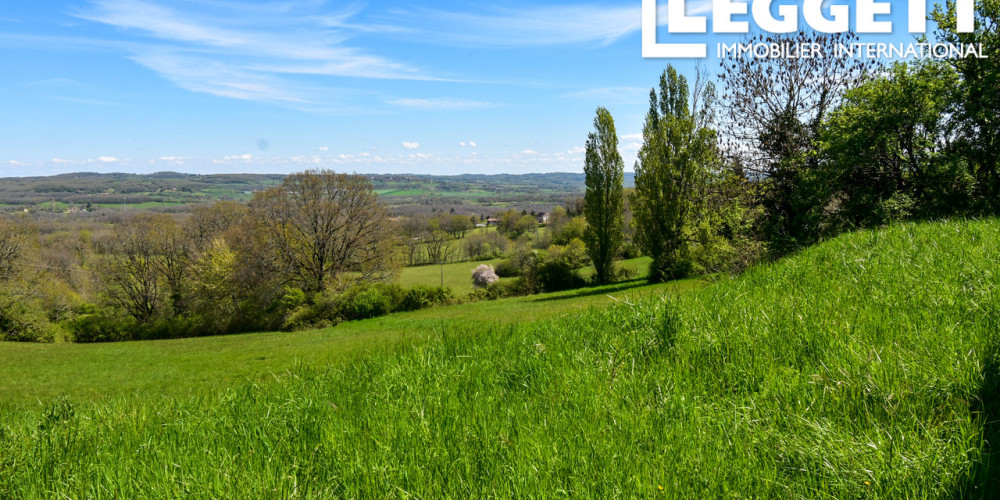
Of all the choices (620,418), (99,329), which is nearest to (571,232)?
(99,329)

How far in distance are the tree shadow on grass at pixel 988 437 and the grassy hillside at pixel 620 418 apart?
0.03 feet

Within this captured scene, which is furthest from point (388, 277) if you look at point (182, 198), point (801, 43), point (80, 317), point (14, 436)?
point (182, 198)

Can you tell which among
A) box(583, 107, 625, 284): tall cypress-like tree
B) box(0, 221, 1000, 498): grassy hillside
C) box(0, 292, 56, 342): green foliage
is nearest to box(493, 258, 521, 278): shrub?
box(583, 107, 625, 284): tall cypress-like tree

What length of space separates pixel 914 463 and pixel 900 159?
48.5 feet

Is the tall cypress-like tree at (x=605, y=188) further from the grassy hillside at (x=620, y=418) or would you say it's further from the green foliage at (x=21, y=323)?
the green foliage at (x=21, y=323)

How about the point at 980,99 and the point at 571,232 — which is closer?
the point at 980,99

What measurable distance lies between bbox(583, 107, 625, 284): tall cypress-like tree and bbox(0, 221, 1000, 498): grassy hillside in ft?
106

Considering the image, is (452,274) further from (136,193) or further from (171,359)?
(136,193)

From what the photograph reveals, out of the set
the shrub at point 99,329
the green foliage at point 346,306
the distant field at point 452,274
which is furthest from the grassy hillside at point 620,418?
the shrub at point 99,329

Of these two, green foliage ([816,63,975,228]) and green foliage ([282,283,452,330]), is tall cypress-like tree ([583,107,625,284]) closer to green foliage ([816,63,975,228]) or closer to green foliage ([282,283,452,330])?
green foliage ([282,283,452,330])

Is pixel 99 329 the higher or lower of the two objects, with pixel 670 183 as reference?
lower

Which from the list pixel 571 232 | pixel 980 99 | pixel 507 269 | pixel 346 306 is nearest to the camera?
pixel 980 99

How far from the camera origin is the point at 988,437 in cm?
209

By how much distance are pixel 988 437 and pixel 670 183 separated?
2976 cm
